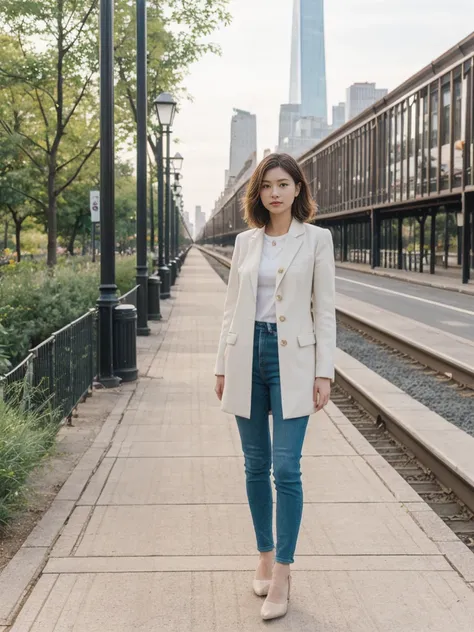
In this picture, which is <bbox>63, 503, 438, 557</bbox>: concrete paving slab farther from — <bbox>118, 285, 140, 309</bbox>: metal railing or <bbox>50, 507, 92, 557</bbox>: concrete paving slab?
<bbox>118, 285, 140, 309</bbox>: metal railing

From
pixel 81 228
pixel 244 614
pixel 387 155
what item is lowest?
pixel 244 614

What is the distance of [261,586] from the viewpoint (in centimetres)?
404

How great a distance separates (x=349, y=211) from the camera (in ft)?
195

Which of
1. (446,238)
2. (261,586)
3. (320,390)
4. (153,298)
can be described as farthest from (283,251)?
(446,238)

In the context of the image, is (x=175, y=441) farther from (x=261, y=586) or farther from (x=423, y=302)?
(x=423, y=302)

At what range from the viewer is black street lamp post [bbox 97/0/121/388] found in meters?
10.2

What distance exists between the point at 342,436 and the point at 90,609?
4031mm

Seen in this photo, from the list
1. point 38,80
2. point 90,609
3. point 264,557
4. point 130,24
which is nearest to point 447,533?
point 264,557

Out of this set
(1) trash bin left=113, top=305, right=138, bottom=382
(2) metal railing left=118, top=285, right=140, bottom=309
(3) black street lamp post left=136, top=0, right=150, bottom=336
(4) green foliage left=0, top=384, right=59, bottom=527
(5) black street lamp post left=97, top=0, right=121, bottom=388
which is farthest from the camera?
(3) black street lamp post left=136, top=0, right=150, bottom=336

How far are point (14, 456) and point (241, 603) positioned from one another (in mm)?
1851

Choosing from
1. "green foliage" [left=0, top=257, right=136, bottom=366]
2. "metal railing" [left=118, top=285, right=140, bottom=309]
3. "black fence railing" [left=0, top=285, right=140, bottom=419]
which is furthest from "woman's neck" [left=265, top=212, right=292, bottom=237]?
"metal railing" [left=118, top=285, right=140, bottom=309]

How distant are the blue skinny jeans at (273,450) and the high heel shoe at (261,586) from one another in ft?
0.46

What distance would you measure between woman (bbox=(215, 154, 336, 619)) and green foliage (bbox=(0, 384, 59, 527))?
5.20 feet

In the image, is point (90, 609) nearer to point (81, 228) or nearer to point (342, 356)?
point (342, 356)
